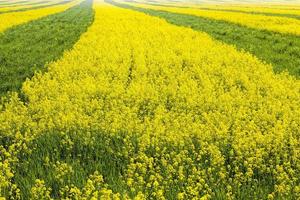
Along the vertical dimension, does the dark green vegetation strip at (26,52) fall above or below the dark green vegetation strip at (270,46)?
below

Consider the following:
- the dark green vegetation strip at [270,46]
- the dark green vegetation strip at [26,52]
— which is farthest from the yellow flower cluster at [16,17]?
the dark green vegetation strip at [270,46]

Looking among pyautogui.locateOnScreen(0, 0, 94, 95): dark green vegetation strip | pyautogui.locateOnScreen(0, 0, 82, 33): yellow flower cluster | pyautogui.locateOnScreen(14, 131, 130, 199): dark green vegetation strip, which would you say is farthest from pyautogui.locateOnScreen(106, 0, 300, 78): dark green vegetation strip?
pyautogui.locateOnScreen(0, 0, 82, 33): yellow flower cluster

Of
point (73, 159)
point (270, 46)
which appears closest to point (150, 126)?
point (73, 159)

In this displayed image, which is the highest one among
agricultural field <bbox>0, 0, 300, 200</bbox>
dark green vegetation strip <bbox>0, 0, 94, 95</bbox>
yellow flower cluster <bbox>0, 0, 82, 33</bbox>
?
agricultural field <bbox>0, 0, 300, 200</bbox>

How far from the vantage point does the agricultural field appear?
596 centimetres

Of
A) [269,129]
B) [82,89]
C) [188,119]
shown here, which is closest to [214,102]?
[188,119]

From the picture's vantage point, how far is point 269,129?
7605mm

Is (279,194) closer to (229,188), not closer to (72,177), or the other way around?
(229,188)

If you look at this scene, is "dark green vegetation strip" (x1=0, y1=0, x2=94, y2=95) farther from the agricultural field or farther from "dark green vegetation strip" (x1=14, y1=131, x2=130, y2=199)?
"dark green vegetation strip" (x1=14, y1=131, x2=130, y2=199)

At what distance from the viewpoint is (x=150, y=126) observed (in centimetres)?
775

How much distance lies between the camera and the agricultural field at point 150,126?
235 inches

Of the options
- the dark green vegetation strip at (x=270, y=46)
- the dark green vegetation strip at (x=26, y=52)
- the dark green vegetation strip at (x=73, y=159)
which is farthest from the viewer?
the dark green vegetation strip at (x=270, y=46)

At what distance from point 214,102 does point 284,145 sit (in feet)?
7.83

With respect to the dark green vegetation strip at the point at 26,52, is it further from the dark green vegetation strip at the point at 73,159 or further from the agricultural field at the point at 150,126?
the dark green vegetation strip at the point at 73,159
